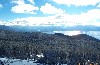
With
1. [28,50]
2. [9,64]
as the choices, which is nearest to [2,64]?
[9,64]

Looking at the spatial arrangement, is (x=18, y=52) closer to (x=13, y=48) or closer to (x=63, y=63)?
(x=13, y=48)

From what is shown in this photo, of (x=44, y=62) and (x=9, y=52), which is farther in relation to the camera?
(x=9, y=52)

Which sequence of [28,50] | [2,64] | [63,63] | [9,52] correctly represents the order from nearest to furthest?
1. [2,64]
2. [63,63]
3. [9,52]
4. [28,50]

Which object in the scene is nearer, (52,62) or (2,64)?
(2,64)

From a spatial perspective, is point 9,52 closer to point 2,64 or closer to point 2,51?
point 2,51

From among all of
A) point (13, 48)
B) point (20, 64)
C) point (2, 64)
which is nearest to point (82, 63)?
point (20, 64)

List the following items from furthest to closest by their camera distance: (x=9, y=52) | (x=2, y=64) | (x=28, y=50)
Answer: (x=28, y=50) → (x=9, y=52) → (x=2, y=64)

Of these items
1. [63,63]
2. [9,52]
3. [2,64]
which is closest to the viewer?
[2,64]

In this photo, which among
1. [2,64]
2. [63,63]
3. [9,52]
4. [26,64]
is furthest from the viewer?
[9,52]

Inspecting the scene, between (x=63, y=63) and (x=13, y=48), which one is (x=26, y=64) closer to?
(x=63, y=63)
